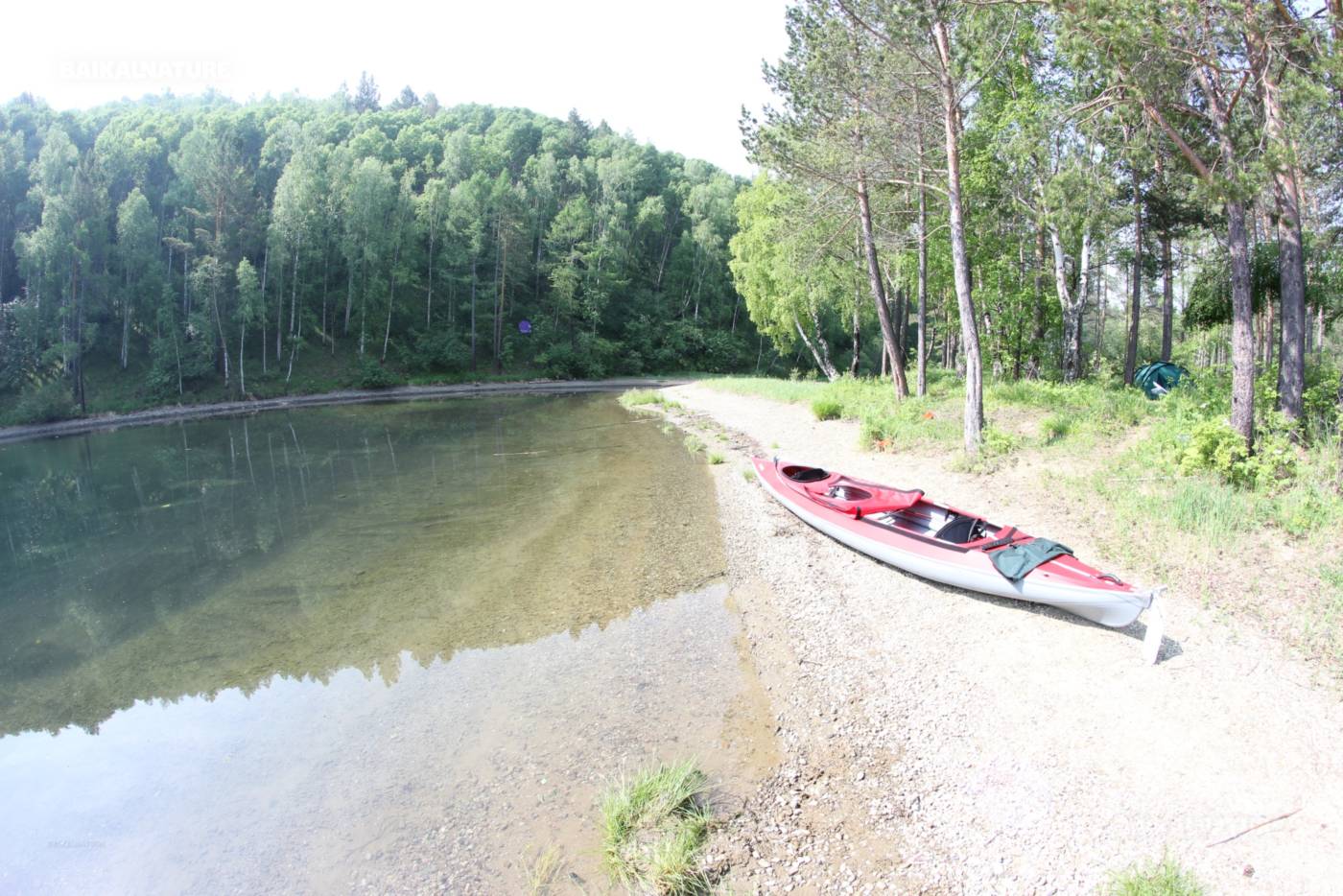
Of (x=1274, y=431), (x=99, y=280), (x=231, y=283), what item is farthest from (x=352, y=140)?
(x=1274, y=431)

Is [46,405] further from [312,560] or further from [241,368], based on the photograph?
[312,560]

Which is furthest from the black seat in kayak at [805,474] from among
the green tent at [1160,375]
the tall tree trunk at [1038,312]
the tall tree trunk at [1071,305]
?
the green tent at [1160,375]

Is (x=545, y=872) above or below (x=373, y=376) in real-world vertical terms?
below

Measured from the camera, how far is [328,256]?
4522cm

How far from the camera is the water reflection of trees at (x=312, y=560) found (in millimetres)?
8023

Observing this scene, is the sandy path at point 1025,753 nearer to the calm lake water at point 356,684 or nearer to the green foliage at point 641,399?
the calm lake water at point 356,684

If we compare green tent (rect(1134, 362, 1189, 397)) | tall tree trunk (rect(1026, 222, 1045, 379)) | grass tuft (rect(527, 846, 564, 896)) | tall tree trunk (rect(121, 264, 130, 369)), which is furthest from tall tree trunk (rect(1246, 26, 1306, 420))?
tall tree trunk (rect(121, 264, 130, 369))

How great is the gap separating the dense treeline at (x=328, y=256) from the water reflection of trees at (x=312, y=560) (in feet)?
56.5

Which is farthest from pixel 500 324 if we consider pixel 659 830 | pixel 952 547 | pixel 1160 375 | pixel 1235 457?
A: pixel 659 830

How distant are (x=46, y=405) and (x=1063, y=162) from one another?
4147cm

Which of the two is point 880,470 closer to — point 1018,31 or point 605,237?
point 1018,31

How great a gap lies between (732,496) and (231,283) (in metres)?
39.5

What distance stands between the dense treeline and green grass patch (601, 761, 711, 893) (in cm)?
3968

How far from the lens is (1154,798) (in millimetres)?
4402
